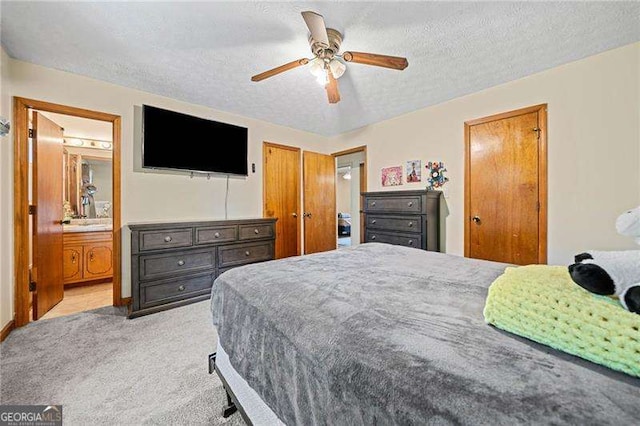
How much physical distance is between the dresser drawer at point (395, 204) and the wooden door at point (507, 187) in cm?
64

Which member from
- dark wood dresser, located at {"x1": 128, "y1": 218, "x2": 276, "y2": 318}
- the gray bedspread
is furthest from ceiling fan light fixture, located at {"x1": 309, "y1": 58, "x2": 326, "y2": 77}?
dark wood dresser, located at {"x1": 128, "y1": 218, "x2": 276, "y2": 318}

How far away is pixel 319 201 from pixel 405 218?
78.0 inches

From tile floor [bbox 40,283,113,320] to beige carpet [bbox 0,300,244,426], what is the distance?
0.96ft

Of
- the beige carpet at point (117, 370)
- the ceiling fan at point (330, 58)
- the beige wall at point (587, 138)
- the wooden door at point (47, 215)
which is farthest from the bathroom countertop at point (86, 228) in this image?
the beige wall at point (587, 138)

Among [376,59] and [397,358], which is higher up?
[376,59]

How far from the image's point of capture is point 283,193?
4.29 metres

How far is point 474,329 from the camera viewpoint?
0.68 m

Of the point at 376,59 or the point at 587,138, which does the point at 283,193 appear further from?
the point at 587,138

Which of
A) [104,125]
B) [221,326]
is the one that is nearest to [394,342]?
[221,326]

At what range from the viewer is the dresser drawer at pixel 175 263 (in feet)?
8.39

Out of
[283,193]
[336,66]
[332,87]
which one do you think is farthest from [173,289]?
[336,66]

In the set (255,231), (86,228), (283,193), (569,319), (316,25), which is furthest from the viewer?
(283,193)

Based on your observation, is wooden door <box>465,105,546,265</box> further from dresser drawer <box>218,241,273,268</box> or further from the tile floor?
the tile floor

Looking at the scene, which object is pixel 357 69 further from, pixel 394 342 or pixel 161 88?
pixel 394 342
